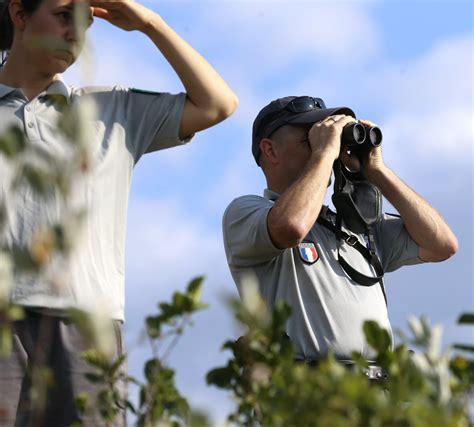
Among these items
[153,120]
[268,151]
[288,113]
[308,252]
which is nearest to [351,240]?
[308,252]

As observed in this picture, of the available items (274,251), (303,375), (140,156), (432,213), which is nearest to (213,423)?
(303,375)

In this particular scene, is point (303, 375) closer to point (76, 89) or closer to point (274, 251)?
point (76, 89)

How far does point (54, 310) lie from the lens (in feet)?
9.59

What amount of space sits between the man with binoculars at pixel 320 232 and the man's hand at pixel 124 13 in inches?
37.6

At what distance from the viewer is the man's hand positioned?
319cm

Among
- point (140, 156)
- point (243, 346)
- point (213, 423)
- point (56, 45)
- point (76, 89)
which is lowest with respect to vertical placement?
point (213, 423)

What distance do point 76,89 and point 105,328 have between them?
2215 mm

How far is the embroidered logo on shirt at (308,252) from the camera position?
398cm

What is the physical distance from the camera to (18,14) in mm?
3297

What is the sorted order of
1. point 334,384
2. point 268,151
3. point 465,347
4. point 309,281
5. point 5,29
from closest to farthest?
point 334,384 → point 465,347 → point 5,29 → point 309,281 → point 268,151

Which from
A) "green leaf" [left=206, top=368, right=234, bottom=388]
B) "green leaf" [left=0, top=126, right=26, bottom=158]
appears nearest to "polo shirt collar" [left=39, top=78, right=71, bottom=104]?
"green leaf" [left=206, top=368, right=234, bottom=388]

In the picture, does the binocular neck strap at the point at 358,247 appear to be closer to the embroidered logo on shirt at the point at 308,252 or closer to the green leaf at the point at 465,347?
the embroidered logo on shirt at the point at 308,252

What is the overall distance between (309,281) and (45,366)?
1.25 metres

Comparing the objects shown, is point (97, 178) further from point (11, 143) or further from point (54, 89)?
point (11, 143)
